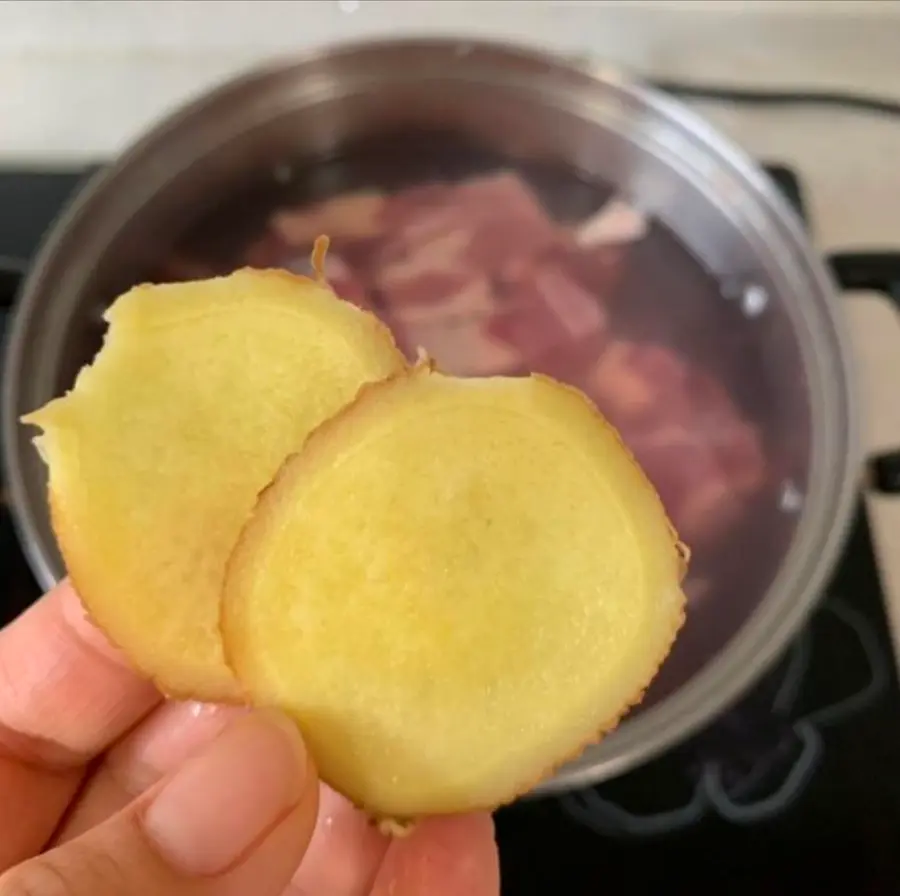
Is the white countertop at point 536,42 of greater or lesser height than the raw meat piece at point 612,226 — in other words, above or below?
above

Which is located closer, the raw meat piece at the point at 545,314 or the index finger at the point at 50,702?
the index finger at the point at 50,702

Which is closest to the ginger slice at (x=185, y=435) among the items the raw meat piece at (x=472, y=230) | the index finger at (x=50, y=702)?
the index finger at (x=50, y=702)

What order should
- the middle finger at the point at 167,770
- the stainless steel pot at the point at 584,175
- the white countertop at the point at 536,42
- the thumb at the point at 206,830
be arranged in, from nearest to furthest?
the thumb at the point at 206,830 < the middle finger at the point at 167,770 < the stainless steel pot at the point at 584,175 < the white countertop at the point at 536,42

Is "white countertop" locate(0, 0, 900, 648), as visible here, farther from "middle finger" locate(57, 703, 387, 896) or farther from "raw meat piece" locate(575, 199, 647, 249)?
"middle finger" locate(57, 703, 387, 896)

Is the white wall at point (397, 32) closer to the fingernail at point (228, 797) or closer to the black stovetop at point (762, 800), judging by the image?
the black stovetop at point (762, 800)

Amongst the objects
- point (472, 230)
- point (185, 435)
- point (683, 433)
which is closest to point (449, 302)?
point (472, 230)

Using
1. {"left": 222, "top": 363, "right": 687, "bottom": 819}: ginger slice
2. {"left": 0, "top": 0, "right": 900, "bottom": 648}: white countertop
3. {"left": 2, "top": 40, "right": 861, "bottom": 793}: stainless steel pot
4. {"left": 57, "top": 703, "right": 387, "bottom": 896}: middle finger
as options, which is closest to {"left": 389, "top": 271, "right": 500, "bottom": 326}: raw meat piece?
{"left": 2, "top": 40, "right": 861, "bottom": 793}: stainless steel pot

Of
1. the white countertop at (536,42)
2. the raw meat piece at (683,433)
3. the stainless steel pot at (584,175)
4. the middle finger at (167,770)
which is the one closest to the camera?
the middle finger at (167,770)

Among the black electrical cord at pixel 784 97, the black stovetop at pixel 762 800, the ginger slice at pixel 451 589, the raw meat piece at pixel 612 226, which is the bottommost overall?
the black stovetop at pixel 762 800
